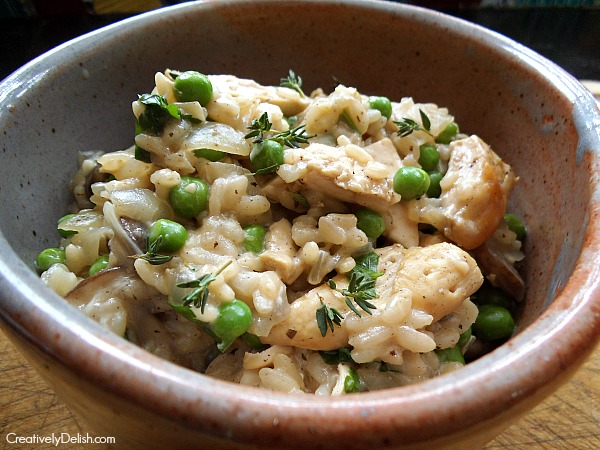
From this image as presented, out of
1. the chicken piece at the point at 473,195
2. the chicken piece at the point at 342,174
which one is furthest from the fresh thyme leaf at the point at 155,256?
the chicken piece at the point at 473,195

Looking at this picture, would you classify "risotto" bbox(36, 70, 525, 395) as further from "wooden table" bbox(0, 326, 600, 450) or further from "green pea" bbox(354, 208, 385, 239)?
"wooden table" bbox(0, 326, 600, 450)

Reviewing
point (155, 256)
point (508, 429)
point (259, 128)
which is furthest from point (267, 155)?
point (508, 429)

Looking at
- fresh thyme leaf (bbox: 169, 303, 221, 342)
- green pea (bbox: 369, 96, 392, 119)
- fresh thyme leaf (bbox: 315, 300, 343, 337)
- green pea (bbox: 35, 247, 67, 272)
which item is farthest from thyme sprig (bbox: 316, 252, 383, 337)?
green pea (bbox: 35, 247, 67, 272)

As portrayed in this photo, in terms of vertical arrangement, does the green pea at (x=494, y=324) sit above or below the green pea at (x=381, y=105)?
below

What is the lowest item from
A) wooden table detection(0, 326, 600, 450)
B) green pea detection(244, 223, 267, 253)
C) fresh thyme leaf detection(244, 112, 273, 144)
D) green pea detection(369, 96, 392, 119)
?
wooden table detection(0, 326, 600, 450)

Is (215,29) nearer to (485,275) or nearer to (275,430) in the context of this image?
(485,275)

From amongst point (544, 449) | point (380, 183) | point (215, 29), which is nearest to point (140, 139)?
point (380, 183)

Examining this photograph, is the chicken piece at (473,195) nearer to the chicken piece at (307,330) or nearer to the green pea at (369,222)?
the green pea at (369,222)
